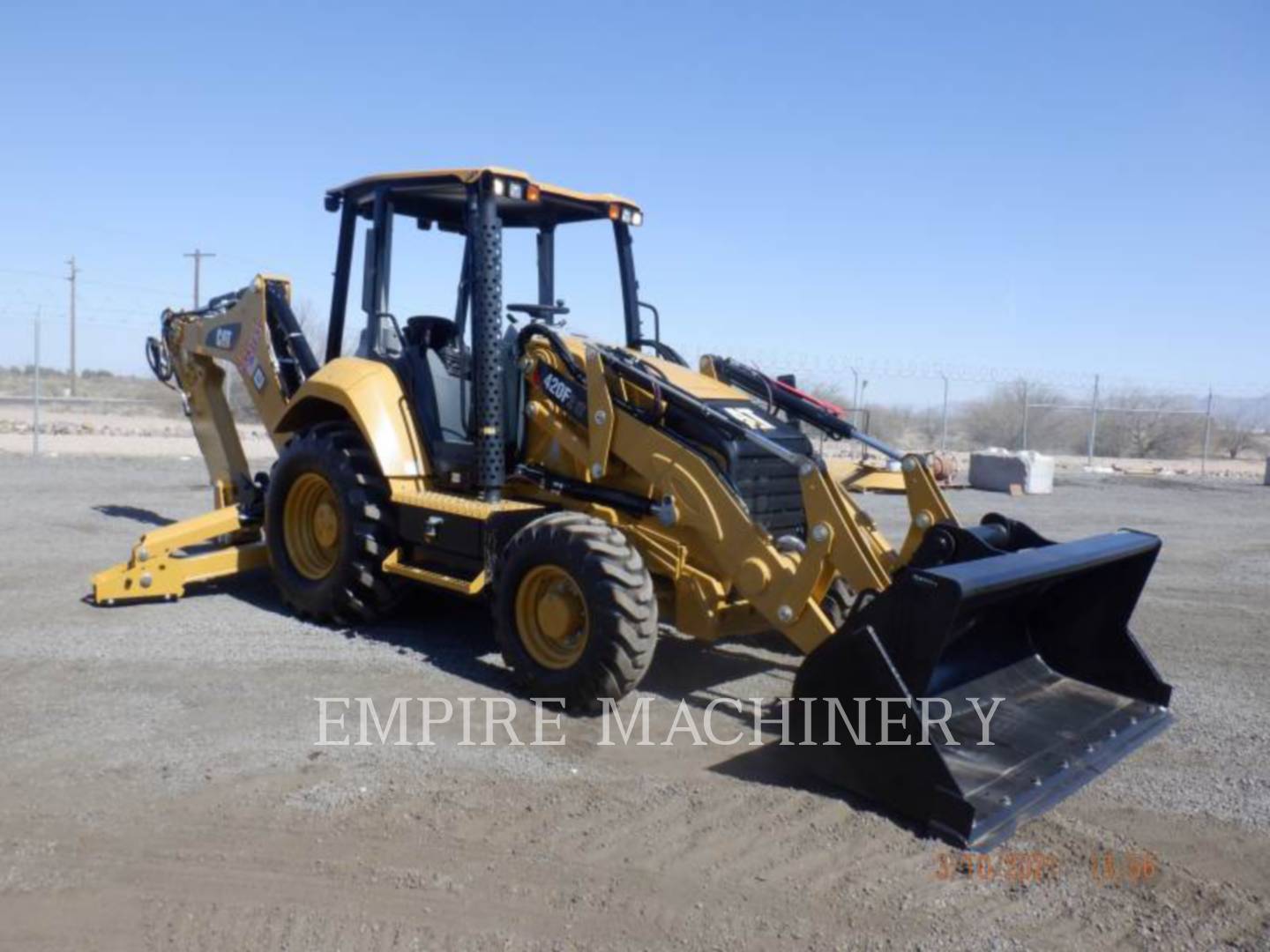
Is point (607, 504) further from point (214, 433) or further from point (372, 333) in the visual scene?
point (214, 433)

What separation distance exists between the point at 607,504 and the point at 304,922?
119 inches

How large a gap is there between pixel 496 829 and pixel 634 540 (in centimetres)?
200

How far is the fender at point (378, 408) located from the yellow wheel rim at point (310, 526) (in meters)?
0.59

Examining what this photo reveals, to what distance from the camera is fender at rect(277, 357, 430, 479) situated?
6.36 metres

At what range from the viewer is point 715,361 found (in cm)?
707

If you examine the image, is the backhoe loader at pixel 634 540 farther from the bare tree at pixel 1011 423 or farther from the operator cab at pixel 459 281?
the bare tree at pixel 1011 423

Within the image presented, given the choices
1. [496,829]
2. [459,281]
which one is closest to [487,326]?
[459,281]

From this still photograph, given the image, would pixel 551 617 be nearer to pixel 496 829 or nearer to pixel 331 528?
pixel 496 829

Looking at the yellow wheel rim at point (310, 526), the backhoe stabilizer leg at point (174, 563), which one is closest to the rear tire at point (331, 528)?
the yellow wheel rim at point (310, 526)

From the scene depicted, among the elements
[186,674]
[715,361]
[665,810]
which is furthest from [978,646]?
[186,674]

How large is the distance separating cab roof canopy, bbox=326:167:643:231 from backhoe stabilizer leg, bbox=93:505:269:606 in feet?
8.08

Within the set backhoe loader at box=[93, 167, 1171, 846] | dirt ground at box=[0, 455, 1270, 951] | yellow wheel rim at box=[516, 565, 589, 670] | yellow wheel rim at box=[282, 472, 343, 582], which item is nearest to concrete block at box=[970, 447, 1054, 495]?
dirt ground at box=[0, 455, 1270, 951]

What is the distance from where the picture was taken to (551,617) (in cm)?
537

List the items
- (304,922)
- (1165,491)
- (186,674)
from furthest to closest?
(1165,491), (186,674), (304,922)
